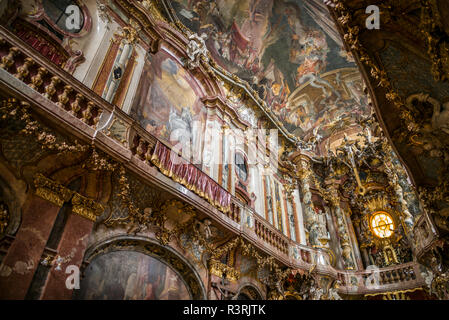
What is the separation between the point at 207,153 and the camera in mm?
10844

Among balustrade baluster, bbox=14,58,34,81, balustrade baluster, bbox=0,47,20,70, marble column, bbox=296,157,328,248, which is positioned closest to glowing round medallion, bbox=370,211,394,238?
marble column, bbox=296,157,328,248

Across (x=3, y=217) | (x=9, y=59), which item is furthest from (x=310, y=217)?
(x=9, y=59)

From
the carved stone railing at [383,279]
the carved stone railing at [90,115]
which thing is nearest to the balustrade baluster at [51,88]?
the carved stone railing at [90,115]

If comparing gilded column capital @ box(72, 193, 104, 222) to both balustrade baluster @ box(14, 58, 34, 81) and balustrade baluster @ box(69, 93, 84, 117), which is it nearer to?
balustrade baluster @ box(69, 93, 84, 117)

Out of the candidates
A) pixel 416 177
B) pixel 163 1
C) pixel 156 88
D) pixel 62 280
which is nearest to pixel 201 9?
pixel 163 1

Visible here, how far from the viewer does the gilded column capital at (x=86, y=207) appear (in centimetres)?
552

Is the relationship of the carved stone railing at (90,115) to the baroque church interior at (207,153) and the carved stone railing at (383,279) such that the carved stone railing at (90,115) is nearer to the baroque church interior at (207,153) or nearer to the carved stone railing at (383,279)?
the baroque church interior at (207,153)

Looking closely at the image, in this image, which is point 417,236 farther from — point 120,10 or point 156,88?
point 120,10

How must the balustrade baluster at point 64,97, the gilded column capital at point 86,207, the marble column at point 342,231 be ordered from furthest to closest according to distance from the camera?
the marble column at point 342,231, the gilded column capital at point 86,207, the balustrade baluster at point 64,97

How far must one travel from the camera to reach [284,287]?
10.3 metres

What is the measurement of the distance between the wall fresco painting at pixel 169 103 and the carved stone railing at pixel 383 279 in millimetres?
9355

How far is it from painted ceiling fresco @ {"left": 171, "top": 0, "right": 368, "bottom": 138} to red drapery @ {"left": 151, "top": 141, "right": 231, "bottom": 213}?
8134 millimetres

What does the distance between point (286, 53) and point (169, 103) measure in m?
9.02
